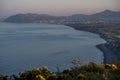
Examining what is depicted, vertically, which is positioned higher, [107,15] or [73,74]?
[73,74]

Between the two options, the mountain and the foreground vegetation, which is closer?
the foreground vegetation

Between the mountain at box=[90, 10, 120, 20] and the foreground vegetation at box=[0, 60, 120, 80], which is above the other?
the foreground vegetation at box=[0, 60, 120, 80]

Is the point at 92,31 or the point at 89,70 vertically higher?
the point at 89,70

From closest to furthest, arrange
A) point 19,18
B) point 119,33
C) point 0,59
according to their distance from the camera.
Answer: point 0,59 < point 119,33 < point 19,18

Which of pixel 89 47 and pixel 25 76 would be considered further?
pixel 89 47

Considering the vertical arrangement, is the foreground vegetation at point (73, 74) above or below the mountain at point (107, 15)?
above

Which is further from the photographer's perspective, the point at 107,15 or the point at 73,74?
the point at 107,15

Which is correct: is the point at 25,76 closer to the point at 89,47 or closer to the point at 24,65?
the point at 24,65

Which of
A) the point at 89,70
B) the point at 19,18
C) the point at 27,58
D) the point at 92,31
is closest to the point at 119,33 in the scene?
the point at 92,31

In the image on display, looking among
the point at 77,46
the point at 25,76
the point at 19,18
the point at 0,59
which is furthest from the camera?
the point at 19,18

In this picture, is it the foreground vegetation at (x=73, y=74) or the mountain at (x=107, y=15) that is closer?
the foreground vegetation at (x=73, y=74)
